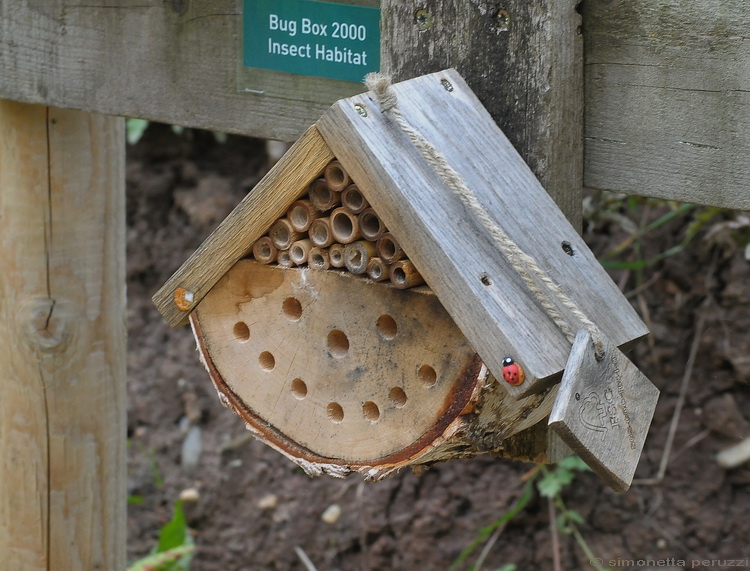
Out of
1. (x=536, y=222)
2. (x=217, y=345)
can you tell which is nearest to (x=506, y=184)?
(x=536, y=222)

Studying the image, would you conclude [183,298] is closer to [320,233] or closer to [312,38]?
[320,233]

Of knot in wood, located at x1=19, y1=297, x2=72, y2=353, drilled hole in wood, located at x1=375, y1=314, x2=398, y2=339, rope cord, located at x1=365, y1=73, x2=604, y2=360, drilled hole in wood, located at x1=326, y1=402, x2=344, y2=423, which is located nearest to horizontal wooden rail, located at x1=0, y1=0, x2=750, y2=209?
rope cord, located at x1=365, y1=73, x2=604, y2=360

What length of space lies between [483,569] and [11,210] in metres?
1.86

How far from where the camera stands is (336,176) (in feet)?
3.72

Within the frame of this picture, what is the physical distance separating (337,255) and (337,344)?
116 mm

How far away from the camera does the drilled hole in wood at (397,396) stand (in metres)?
1.16

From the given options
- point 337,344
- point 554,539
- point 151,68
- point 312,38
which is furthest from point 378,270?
point 554,539

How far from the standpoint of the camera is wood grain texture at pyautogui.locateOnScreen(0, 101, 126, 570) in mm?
2109

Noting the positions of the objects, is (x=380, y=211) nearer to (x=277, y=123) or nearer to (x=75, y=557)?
(x=277, y=123)

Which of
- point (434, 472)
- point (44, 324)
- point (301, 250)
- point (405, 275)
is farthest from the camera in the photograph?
point (434, 472)

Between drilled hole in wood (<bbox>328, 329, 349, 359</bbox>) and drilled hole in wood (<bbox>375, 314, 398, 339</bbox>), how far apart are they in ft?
0.19

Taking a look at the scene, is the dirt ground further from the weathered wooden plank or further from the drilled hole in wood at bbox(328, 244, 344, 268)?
the drilled hole in wood at bbox(328, 244, 344, 268)

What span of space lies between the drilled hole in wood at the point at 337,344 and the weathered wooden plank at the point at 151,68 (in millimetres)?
437

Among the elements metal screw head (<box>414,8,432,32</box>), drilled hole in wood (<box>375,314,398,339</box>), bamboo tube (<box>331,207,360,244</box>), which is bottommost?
drilled hole in wood (<box>375,314,398,339</box>)
